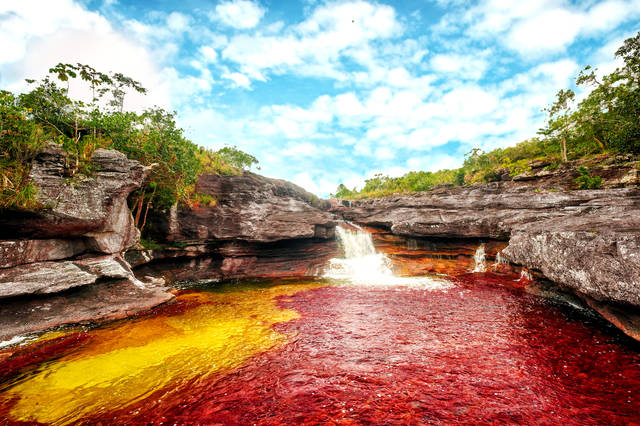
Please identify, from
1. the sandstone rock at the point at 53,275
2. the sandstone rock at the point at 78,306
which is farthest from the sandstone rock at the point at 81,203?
the sandstone rock at the point at 78,306

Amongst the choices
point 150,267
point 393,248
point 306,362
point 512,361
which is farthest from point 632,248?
point 150,267

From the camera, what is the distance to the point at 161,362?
6.17m

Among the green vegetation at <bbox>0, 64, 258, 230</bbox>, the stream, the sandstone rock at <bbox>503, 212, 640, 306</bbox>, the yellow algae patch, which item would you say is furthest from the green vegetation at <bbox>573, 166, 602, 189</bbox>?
the green vegetation at <bbox>0, 64, 258, 230</bbox>

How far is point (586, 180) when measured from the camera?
66.6ft

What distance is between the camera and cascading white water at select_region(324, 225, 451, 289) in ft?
53.5

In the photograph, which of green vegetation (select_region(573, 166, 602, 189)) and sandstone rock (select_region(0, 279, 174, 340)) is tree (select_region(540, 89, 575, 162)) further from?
sandstone rock (select_region(0, 279, 174, 340))

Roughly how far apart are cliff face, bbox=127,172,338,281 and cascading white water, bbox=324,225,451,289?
155 cm

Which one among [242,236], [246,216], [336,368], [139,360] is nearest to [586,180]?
[336,368]

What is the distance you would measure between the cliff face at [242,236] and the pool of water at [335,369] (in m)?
9.61

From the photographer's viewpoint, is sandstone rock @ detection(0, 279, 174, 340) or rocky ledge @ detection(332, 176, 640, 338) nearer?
rocky ledge @ detection(332, 176, 640, 338)

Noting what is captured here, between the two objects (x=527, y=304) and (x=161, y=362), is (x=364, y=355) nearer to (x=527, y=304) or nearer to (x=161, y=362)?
(x=161, y=362)

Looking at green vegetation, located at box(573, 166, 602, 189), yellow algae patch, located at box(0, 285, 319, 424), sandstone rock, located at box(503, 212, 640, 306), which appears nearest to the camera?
yellow algae patch, located at box(0, 285, 319, 424)

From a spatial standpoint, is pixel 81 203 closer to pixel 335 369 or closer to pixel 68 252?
pixel 68 252

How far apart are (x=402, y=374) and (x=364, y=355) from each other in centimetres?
123
